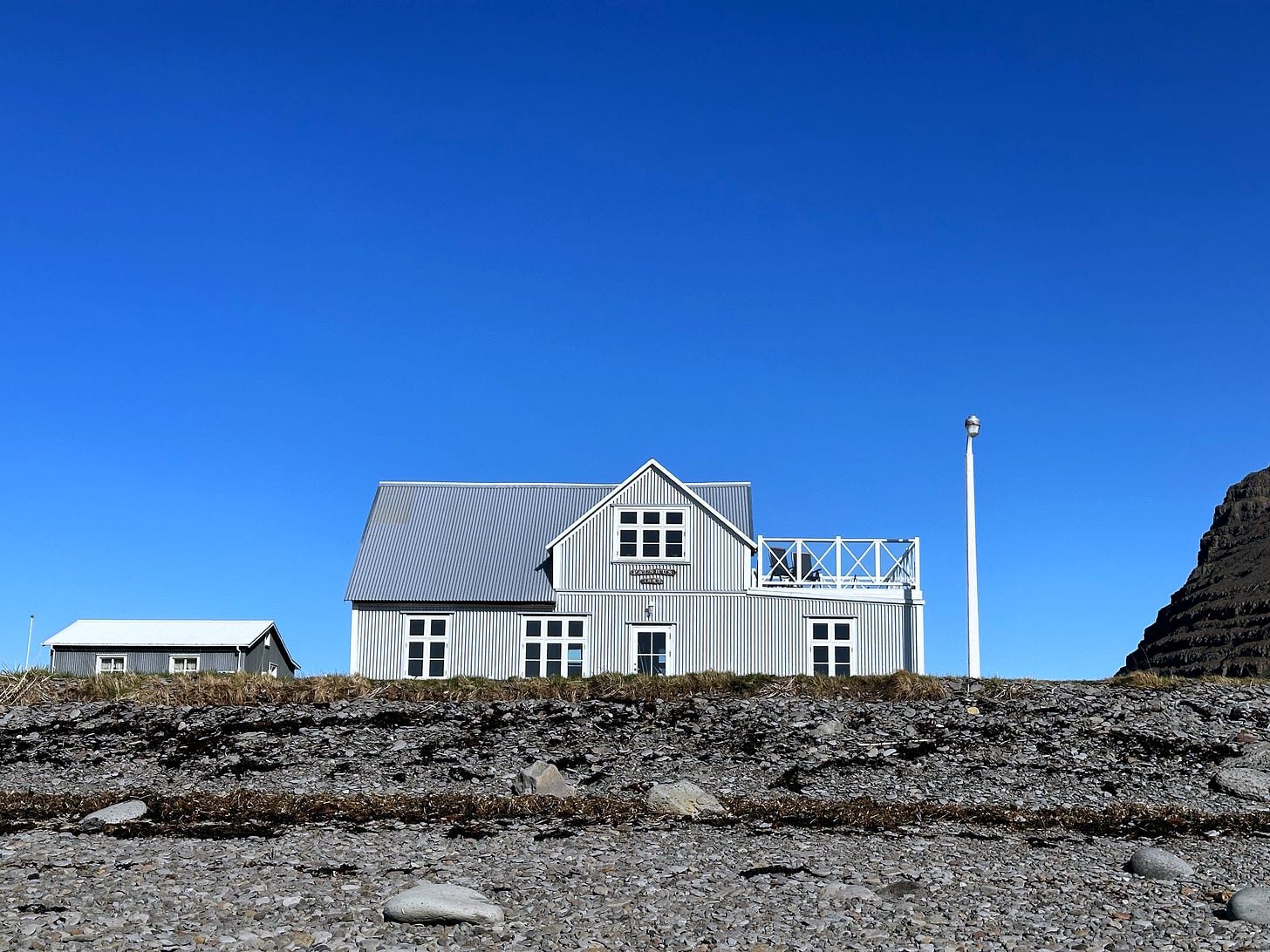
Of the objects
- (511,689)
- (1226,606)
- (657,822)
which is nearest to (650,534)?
(511,689)

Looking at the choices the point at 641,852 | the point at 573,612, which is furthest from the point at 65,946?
the point at 573,612

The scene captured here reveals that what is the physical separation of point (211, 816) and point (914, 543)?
23.4 meters

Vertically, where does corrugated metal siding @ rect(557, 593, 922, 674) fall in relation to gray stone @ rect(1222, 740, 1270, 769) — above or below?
above

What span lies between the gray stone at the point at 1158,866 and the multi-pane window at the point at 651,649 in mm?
23276

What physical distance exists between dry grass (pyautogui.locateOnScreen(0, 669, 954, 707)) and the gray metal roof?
968 cm

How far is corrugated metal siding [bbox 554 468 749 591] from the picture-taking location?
35219mm

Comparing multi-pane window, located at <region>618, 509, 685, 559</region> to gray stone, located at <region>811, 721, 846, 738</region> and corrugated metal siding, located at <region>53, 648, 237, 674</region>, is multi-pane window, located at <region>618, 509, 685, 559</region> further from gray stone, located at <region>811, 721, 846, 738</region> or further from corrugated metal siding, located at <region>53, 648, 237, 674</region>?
corrugated metal siding, located at <region>53, 648, 237, 674</region>

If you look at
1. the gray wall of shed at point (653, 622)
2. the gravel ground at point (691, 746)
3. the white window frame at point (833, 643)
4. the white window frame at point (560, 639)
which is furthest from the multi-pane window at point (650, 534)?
the gravel ground at point (691, 746)

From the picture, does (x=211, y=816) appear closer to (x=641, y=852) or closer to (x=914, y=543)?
(x=641, y=852)

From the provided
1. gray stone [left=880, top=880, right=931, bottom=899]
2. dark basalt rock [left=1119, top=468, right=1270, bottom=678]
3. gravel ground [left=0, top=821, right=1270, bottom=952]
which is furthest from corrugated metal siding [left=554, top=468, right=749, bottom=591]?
dark basalt rock [left=1119, top=468, right=1270, bottom=678]

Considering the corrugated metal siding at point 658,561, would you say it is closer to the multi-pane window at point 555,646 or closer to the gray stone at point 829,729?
the multi-pane window at point 555,646

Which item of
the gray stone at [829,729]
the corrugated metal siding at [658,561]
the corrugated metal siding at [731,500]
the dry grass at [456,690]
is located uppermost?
the corrugated metal siding at [731,500]

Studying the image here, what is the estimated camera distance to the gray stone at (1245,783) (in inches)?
712

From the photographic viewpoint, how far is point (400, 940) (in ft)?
31.0
